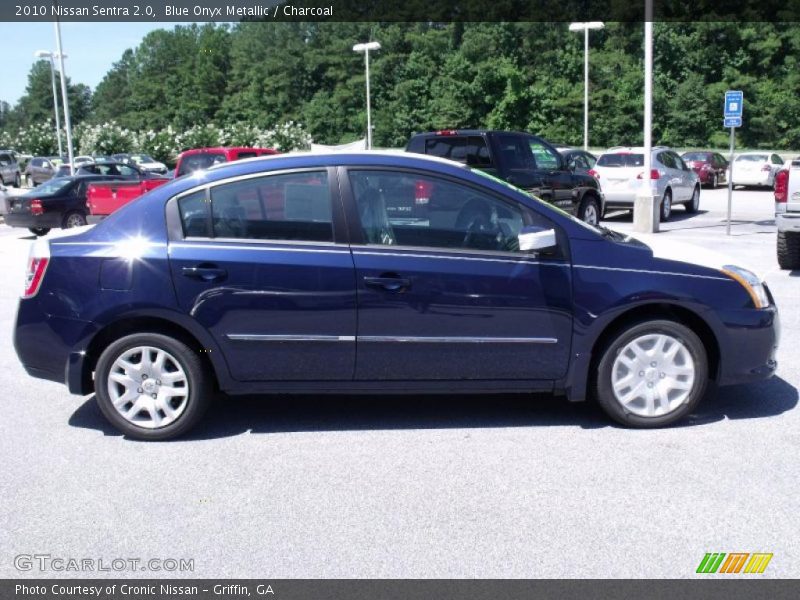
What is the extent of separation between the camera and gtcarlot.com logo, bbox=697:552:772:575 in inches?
140

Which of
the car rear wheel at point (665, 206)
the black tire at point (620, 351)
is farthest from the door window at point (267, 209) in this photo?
the car rear wheel at point (665, 206)

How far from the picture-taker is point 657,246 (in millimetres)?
5488

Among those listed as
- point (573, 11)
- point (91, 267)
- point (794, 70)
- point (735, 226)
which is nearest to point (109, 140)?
point (573, 11)

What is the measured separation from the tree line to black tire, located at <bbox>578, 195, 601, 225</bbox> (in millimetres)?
40529

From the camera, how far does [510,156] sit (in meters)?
14.0

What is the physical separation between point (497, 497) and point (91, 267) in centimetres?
275

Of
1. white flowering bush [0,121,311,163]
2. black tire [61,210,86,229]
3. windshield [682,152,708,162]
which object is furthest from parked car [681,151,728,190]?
white flowering bush [0,121,311,163]

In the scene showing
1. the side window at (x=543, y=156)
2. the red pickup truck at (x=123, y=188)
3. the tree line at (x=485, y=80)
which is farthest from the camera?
the tree line at (x=485, y=80)

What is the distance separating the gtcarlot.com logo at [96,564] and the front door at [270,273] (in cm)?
164

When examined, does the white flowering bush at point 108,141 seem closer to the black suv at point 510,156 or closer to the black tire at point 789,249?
the black suv at point 510,156

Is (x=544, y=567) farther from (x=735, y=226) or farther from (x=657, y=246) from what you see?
(x=735, y=226)

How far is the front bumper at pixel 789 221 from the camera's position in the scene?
34.3 feet
